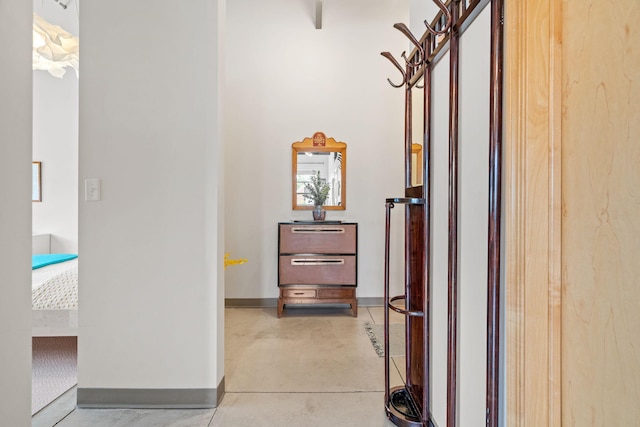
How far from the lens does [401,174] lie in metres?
3.84

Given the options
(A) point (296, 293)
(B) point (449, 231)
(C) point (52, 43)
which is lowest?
(A) point (296, 293)

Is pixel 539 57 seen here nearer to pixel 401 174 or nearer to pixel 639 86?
pixel 639 86

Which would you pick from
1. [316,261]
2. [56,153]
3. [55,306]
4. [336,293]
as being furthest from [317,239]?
[56,153]

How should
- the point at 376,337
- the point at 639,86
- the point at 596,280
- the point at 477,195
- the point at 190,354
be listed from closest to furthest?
the point at 639,86 < the point at 596,280 < the point at 477,195 < the point at 190,354 < the point at 376,337

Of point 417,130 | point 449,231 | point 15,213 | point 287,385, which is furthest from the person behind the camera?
point 287,385

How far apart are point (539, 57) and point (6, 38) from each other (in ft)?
4.36

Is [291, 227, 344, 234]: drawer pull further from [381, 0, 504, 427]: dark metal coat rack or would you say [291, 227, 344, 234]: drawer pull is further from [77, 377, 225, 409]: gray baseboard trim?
[77, 377, 225, 409]: gray baseboard trim

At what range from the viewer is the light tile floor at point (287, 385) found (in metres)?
1.73

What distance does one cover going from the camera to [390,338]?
2920 mm

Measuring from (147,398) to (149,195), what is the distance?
3.60 feet

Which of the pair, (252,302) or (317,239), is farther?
(252,302)

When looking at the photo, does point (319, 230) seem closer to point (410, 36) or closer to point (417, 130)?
point (417, 130)

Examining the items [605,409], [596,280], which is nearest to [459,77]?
[596,280]

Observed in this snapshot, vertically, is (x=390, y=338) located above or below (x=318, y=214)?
below
